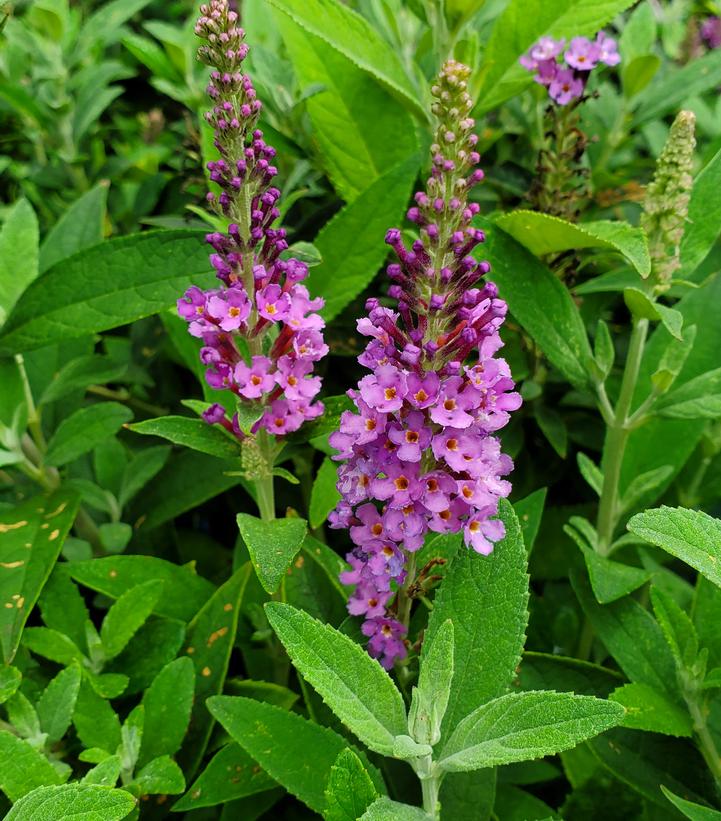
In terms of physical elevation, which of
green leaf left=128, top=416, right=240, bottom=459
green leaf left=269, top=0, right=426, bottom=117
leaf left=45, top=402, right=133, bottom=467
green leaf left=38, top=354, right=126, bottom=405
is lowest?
leaf left=45, top=402, right=133, bottom=467

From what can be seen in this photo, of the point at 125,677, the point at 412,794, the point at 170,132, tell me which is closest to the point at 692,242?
the point at 412,794

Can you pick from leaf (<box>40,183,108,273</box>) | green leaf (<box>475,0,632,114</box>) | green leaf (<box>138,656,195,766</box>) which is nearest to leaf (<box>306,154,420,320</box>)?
green leaf (<box>475,0,632,114</box>)

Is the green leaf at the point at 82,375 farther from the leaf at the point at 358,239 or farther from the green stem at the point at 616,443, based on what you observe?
the green stem at the point at 616,443

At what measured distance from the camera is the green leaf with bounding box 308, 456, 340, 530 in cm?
176

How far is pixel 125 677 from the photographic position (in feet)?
5.61

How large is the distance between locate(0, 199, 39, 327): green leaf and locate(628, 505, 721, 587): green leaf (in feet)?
5.22

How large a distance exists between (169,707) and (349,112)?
1500mm

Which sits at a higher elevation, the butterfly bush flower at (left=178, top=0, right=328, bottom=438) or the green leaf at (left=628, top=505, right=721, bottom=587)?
the butterfly bush flower at (left=178, top=0, right=328, bottom=438)

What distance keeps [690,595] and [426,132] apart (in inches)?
54.7

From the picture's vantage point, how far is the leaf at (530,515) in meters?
1.73

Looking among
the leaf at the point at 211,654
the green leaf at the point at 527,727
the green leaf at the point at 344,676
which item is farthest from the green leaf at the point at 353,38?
the green leaf at the point at 527,727

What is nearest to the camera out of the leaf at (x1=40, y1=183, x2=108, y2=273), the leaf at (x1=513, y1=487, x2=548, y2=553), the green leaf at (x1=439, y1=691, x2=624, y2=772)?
→ the green leaf at (x1=439, y1=691, x2=624, y2=772)

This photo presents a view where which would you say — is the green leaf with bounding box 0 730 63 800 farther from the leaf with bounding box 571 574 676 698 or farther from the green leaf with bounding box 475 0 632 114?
the green leaf with bounding box 475 0 632 114

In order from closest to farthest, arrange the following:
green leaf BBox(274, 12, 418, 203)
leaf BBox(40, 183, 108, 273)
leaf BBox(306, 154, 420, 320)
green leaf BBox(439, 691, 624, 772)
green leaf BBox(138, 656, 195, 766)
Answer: green leaf BBox(439, 691, 624, 772) → green leaf BBox(138, 656, 195, 766) → leaf BBox(306, 154, 420, 320) → green leaf BBox(274, 12, 418, 203) → leaf BBox(40, 183, 108, 273)
